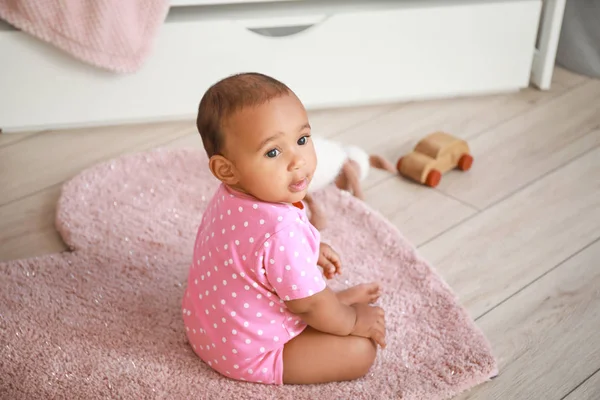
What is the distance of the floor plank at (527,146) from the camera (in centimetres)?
139

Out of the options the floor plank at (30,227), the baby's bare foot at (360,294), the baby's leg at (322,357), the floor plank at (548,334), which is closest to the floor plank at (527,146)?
the floor plank at (548,334)

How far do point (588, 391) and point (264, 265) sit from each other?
480mm

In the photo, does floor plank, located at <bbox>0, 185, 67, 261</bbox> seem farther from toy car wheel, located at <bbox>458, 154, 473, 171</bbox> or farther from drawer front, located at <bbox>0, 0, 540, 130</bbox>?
toy car wheel, located at <bbox>458, 154, 473, 171</bbox>

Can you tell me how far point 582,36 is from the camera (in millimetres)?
1760

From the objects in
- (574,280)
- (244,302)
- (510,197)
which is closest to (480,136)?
(510,197)

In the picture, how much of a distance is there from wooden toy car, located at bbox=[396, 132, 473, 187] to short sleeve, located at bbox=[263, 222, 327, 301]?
57 cm

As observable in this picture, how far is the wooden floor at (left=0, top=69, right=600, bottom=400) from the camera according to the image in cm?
103

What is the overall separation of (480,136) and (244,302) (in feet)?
2.81

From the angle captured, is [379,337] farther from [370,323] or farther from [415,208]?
[415,208]

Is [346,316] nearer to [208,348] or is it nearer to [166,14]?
[208,348]

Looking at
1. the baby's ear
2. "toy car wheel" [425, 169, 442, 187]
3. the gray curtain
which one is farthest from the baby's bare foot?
the gray curtain

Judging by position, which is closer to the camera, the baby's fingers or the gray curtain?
the baby's fingers

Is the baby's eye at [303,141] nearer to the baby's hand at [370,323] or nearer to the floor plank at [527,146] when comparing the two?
the baby's hand at [370,323]

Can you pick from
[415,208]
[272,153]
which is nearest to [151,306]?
[272,153]
